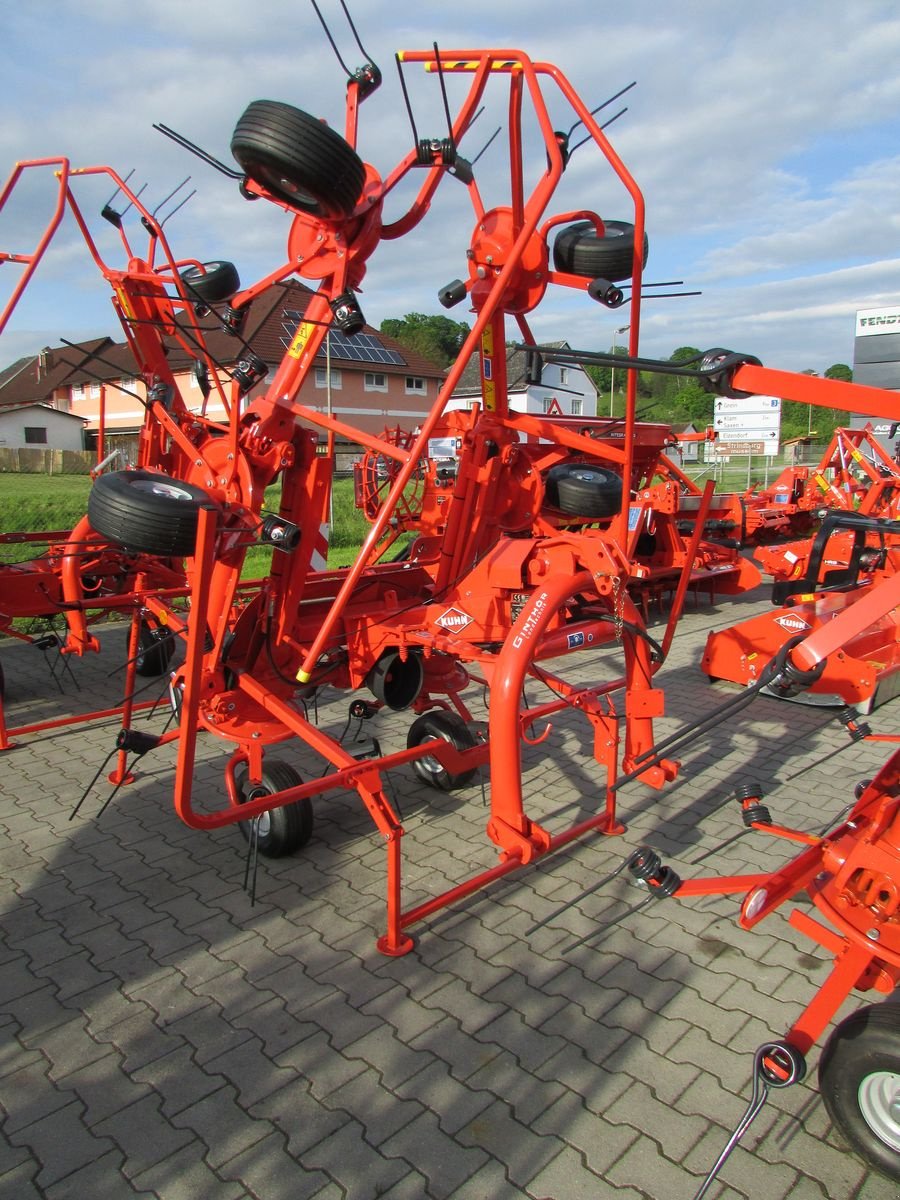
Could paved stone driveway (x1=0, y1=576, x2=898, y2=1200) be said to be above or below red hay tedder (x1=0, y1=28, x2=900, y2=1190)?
below

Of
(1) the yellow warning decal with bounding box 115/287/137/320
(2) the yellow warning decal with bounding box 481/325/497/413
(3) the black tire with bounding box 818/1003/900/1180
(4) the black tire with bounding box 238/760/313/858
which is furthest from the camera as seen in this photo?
(1) the yellow warning decal with bounding box 115/287/137/320

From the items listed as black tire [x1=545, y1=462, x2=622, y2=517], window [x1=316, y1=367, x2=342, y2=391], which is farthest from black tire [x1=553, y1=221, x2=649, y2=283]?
window [x1=316, y1=367, x2=342, y2=391]

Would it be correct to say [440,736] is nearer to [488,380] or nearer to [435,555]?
[435,555]

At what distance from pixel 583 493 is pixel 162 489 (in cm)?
270

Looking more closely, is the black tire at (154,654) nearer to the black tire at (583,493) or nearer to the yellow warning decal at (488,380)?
the black tire at (583,493)

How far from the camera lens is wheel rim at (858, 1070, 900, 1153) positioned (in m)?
2.47

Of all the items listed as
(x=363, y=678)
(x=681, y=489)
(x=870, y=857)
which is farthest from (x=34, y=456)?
(x=870, y=857)

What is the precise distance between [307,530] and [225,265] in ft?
7.00

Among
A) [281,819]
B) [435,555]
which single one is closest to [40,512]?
[435,555]

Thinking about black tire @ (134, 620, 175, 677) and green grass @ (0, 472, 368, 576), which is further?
green grass @ (0, 472, 368, 576)

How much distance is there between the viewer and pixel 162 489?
335 cm

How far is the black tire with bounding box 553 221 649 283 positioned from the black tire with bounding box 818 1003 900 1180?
3.45m

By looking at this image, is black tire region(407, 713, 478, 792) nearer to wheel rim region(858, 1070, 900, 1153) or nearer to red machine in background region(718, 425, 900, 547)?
wheel rim region(858, 1070, 900, 1153)

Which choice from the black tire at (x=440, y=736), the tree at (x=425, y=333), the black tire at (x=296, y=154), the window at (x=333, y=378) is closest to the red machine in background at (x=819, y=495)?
the black tire at (x=440, y=736)
